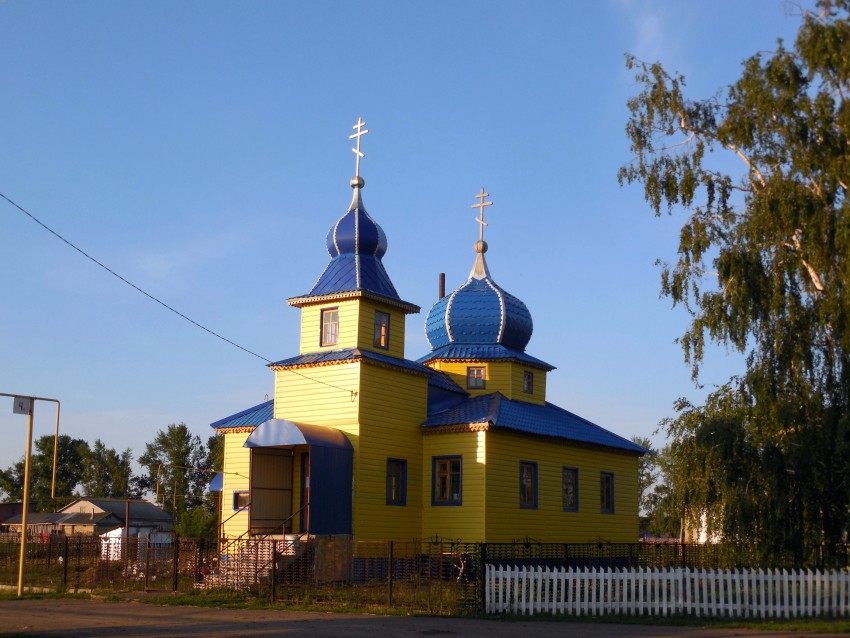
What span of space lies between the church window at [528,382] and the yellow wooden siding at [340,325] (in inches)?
284

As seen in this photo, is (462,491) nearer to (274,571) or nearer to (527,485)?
(527,485)

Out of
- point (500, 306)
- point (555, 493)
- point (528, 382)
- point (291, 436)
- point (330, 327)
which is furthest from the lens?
point (500, 306)

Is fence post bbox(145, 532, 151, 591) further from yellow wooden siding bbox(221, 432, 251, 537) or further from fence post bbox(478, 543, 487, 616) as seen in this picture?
fence post bbox(478, 543, 487, 616)

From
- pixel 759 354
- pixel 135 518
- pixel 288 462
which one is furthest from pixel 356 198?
pixel 135 518

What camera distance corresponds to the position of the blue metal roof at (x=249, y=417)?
3031 centimetres

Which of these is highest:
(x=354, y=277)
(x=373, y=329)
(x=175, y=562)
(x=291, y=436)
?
(x=354, y=277)

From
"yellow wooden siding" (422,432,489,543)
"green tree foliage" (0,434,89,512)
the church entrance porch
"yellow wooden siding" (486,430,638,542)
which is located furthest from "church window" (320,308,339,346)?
"green tree foliage" (0,434,89,512)

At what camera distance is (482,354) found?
106 ft

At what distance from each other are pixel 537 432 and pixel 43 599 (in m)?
14.1

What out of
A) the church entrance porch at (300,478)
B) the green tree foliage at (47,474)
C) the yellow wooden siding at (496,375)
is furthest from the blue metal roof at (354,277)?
the green tree foliage at (47,474)

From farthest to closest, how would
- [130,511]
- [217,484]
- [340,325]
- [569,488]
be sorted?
[130,511], [217,484], [569,488], [340,325]

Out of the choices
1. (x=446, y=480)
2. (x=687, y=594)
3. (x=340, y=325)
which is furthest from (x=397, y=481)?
(x=687, y=594)

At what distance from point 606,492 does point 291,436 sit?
1322 centimetres

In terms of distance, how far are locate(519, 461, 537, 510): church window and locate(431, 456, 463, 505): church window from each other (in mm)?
2045
